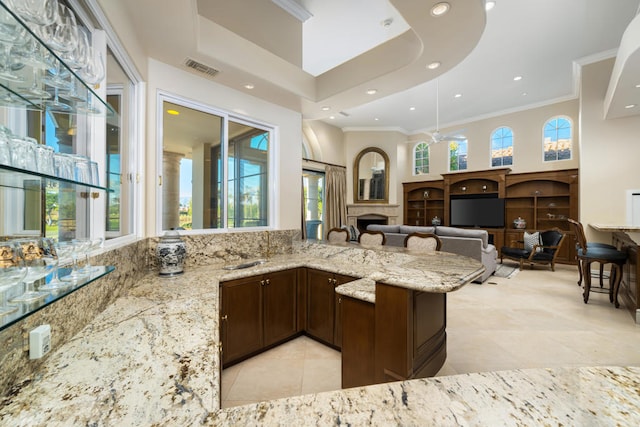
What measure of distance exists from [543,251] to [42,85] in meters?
7.81

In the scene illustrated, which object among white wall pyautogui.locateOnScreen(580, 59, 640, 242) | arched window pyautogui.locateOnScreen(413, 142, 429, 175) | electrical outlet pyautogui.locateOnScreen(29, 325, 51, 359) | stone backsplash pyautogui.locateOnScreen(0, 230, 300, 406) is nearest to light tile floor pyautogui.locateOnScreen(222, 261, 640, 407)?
stone backsplash pyautogui.locateOnScreen(0, 230, 300, 406)

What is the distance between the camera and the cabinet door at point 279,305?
2.45 metres

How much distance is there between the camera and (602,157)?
15.8 feet

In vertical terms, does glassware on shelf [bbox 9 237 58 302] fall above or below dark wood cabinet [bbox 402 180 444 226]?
below

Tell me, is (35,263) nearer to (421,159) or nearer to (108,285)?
(108,285)

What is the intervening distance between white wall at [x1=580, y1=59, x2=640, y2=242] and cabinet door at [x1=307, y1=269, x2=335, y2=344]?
5398 mm

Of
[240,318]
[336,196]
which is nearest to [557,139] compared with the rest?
[336,196]

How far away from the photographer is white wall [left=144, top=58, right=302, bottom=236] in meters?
2.35

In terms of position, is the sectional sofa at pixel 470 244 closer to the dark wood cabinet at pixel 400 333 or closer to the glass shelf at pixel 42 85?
the dark wood cabinet at pixel 400 333

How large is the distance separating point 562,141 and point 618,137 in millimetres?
1916

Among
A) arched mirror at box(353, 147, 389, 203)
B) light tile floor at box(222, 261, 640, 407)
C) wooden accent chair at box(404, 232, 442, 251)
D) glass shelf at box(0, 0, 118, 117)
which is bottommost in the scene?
light tile floor at box(222, 261, 640, 407)

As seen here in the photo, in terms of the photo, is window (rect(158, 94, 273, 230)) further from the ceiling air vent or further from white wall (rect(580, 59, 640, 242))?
white wall (rect(580, 59, 640, 242))

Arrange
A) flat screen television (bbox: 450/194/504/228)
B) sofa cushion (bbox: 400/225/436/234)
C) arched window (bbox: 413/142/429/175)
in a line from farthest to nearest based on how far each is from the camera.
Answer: arched window (bbox: 413/142/429/175) < flat screen television (bbox: 450/194/504/228) < sofa cushion (bbox: 400/225/436/234)

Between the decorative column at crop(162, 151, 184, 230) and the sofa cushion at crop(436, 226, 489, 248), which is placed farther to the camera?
the sofa cushion at crop(436, 226, 489, 248)
